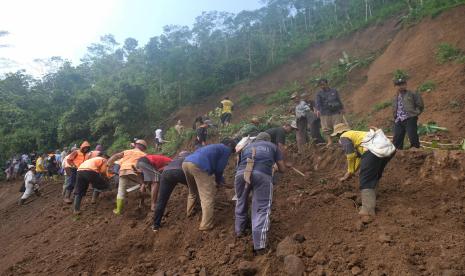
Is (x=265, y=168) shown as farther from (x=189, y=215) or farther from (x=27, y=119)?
(x=27, y=119)

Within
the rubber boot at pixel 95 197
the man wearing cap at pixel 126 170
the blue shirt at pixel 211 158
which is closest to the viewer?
the blue shirt at pixel 211 158

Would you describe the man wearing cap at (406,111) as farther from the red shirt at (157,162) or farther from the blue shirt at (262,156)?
the red shirt at (157,162)

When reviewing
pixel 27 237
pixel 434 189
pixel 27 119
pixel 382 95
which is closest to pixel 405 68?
pixel 382 95

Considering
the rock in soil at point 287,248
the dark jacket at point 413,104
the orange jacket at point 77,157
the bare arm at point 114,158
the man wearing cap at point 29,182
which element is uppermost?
the dark jacket at point 413,104

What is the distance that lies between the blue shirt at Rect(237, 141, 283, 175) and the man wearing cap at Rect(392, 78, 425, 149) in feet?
9.65

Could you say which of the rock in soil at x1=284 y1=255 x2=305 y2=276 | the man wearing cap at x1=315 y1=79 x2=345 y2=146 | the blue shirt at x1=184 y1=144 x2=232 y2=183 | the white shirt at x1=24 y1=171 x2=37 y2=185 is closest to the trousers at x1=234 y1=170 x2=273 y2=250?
the rock in soil at x1=284 y1=255 x2=305 y2=276

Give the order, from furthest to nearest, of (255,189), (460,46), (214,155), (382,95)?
(382,95)
(460,46)
(214,155)
(255,189)

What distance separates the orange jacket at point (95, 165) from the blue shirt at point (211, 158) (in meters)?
2.79

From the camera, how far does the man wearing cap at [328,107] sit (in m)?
8.02

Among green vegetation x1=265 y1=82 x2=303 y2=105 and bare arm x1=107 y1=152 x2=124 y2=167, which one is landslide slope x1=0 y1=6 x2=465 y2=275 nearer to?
bare arm x1=107 y1=152 x2=124 y2=167

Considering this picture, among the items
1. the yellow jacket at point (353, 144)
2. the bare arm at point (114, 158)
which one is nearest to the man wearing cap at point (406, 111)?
the yellow jacket at point (353, 144)

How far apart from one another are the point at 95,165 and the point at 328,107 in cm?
501

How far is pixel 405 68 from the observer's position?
14.0 meters

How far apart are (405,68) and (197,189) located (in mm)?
11451
